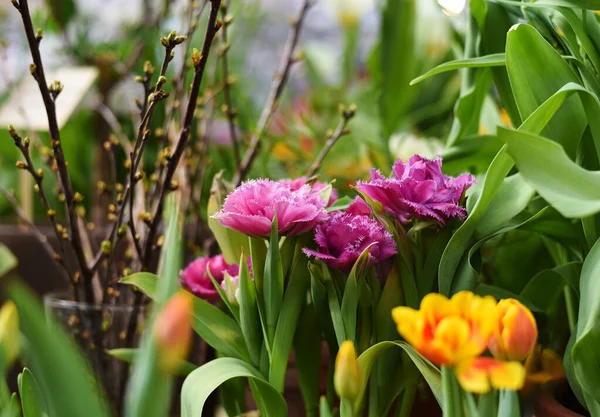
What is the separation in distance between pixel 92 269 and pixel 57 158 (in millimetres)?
106

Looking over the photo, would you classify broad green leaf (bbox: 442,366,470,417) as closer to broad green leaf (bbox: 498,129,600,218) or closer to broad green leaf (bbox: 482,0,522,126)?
broad green leaf (bbox: 498,129,600,218)

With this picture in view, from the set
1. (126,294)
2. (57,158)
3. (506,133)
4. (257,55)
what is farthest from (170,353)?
(257,55)

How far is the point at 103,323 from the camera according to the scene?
0.55 m

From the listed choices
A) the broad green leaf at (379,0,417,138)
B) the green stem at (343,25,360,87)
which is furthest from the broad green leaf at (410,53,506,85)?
the green stem at (343,25,360,87)

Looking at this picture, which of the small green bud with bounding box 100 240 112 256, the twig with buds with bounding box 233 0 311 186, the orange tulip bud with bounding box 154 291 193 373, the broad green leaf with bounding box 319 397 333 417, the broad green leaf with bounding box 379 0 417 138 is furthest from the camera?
the broad green leaf with bounding box 379 0 417 138

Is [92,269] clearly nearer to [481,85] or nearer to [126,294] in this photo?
[126,294]

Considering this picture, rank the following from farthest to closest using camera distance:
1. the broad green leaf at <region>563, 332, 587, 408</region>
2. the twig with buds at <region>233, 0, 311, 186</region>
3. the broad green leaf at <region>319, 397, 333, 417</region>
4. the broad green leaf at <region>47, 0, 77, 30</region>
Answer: the broad green leaf at <region>47, 0, 77, 30</region>, the twig with buds at <region>233, 0, 311, 186</region>, the broad green leaf at <region>563, 332, 587, 408</region>, the broad green leaf at <region>319, 397, 333, 417</region>

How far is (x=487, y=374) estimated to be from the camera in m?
0.25

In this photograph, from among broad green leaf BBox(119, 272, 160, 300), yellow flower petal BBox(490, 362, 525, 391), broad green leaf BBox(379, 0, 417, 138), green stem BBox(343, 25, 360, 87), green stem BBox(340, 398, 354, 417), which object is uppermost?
green stem BBox(343, 25, 360, 87)

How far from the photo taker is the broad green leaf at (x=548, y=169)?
11.9 inches

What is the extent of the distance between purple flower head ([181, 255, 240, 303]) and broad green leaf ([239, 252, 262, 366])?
66 millimetres

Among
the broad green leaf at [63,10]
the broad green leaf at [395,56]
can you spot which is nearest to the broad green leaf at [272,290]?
the broad green leaf at [395,56]

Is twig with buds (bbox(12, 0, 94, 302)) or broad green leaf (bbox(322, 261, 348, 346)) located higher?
twig with buds (bbox(12, 0, 94, 302))

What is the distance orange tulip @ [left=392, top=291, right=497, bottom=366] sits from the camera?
25 centimetres
